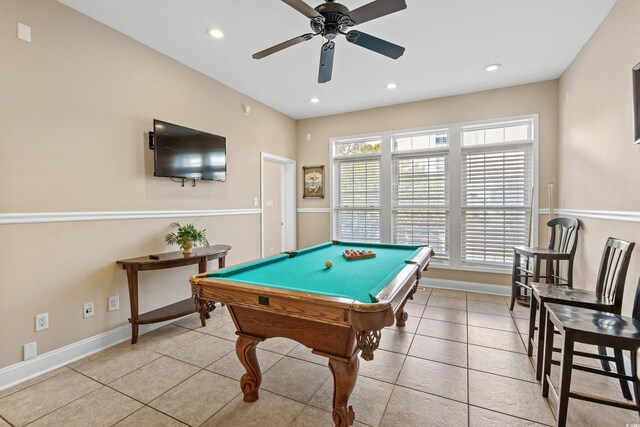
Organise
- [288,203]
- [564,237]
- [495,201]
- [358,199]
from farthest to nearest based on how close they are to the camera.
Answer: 1. [288,203]
2. [358,199]
3. [495,201]
4. [564,237]

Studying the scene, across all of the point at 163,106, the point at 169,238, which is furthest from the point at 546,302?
the point at 163,106

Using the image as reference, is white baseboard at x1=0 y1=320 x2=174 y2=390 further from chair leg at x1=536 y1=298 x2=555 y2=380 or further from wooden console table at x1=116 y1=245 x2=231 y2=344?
chair leg at x1=536 y1=298 x2=555 y2=380

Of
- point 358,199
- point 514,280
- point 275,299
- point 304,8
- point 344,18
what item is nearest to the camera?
point 275,299

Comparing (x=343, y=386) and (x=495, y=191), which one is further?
(x=495, y=191)

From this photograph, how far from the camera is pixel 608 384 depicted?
199 cm

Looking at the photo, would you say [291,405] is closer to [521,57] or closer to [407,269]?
[407,269]

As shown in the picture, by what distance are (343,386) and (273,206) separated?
14.2ft

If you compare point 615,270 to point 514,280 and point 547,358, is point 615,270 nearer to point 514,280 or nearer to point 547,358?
point 547,358

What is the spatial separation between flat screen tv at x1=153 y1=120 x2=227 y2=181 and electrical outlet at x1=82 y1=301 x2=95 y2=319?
51.1 inches

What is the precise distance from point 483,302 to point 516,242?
996mm

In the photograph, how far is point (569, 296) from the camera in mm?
2053

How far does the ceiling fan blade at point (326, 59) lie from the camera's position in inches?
83.8

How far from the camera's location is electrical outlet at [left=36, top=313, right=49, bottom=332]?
86.8 inches

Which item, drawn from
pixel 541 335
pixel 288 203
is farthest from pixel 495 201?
pixel 288 203
